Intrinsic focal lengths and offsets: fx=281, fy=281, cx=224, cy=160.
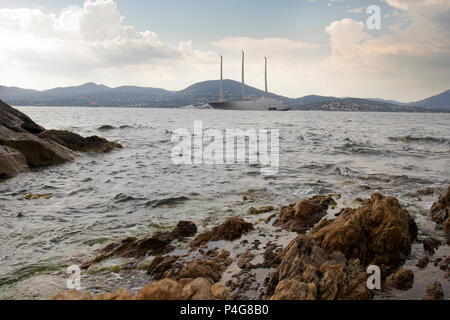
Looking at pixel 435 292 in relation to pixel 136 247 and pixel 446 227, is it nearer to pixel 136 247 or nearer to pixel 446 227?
pixel 446 227

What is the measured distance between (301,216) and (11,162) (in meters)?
12.8

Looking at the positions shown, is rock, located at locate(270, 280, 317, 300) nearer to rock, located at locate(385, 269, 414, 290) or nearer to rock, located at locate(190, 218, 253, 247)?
rock, located at locate(385, 269, 414, 290)

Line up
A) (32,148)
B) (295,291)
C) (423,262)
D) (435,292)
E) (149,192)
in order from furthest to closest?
(32,148) → (149,192) → (423,262) → (435,292) → (295,291)

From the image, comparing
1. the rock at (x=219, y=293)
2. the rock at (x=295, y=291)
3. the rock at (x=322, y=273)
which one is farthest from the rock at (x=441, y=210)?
the rock at (x=219, y=293)

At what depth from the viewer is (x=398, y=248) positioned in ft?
16.8

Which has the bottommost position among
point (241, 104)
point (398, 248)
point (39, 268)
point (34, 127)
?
point (39, 268)

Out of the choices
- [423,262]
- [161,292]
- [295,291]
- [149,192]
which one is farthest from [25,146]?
[423,262]

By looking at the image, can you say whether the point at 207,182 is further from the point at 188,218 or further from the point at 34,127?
the point at 34,127

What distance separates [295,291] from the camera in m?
3.52

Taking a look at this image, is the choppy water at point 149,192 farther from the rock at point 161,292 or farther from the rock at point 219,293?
the rock at point 219,293
